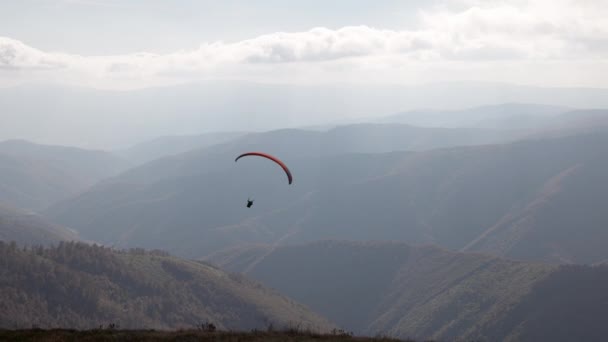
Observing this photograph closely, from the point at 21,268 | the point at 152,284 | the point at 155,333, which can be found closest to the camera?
the point at 155,333

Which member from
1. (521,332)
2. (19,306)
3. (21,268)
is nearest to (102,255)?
(21,268)

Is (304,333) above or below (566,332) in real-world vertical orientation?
above

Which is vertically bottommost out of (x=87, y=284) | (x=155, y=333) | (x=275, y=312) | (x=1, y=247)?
(x=275, y=312)

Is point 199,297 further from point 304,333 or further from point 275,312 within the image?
point 304,333

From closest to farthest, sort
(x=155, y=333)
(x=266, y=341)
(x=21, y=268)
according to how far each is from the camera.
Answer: (x=266, y=341)
(x=155, y=333)
(x=21, y=268)

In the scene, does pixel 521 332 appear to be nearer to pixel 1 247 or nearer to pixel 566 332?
pixel 566 332

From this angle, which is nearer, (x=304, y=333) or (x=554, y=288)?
(x=304, y=333)
